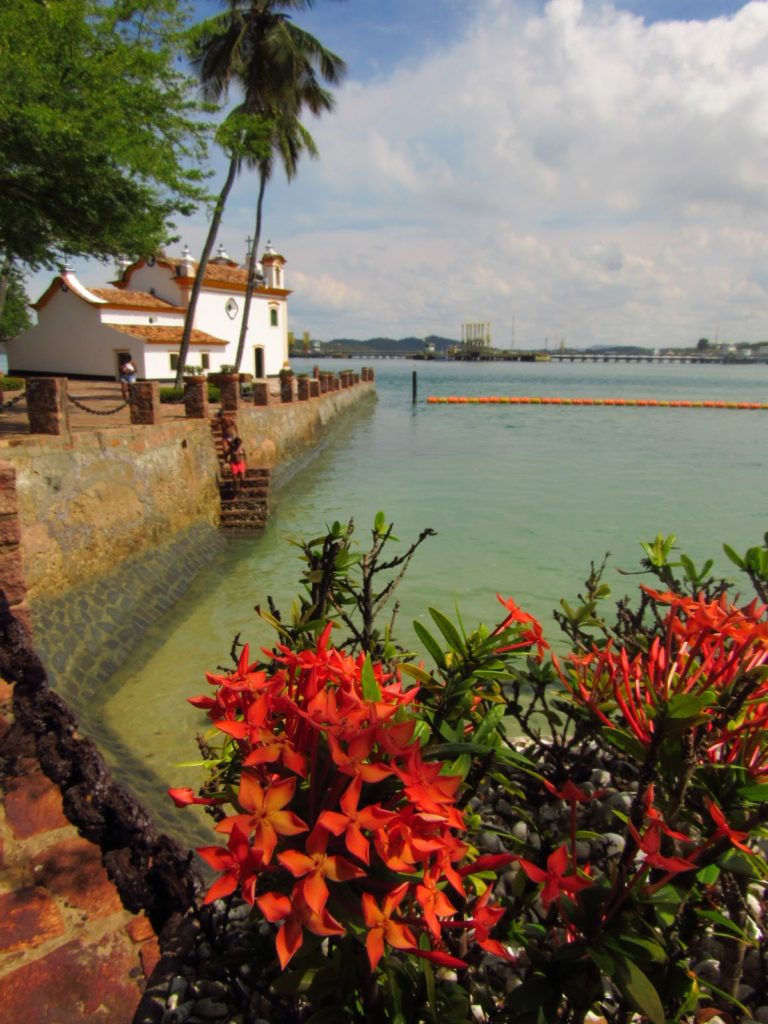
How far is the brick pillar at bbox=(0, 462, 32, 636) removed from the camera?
16.4 feet

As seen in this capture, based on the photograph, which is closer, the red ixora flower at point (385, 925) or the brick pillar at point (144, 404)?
the red ixora flower at point (385, 925)

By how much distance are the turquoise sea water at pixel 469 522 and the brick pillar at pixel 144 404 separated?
2557mm

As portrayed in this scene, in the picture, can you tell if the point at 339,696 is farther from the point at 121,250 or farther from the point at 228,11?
the point at 228,11

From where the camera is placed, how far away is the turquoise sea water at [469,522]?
6.43m

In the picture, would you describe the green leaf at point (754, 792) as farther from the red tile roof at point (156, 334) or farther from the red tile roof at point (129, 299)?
the red tile roof at point (129, 299)

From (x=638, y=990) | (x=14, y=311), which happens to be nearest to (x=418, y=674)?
(x=638, y=990)

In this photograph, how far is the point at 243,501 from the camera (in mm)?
12539

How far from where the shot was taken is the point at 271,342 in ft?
127

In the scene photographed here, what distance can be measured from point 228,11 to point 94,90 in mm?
17110

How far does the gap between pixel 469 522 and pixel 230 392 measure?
20.1ft

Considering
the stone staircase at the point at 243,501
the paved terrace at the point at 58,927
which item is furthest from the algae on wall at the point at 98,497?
the paved terrace at the point at 58,927

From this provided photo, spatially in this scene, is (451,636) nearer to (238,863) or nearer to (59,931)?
(238,863)

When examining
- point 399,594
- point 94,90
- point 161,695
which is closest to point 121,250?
point 94,90

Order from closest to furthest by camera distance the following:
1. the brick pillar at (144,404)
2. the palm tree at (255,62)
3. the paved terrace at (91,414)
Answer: the brick pillar at (144,404) < the paved terrace at (91,414) < the palm tree at (255,62)
